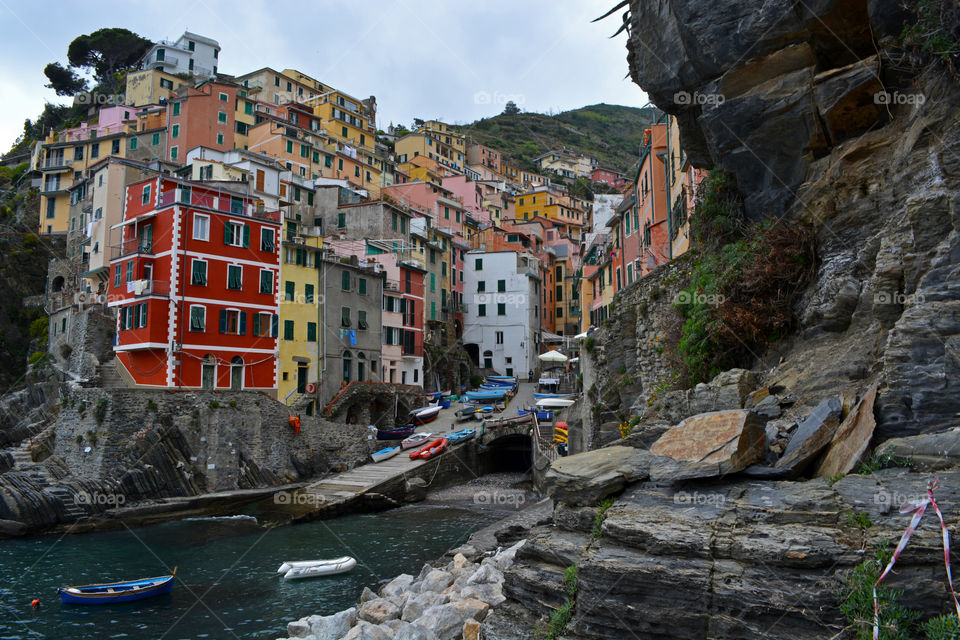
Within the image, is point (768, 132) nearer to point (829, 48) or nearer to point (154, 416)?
point (829, 48)

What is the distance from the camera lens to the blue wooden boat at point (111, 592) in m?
19.5

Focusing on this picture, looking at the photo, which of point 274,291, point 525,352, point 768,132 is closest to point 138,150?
point 274,291

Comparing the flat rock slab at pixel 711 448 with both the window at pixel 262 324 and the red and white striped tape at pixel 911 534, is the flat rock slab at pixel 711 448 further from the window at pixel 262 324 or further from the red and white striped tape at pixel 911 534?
the window at pixel 262 324

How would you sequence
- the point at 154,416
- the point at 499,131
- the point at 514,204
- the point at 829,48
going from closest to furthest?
the point at 829,48, the point at 154,416, the point at 514,204, the point at 499,131

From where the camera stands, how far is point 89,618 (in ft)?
61.3

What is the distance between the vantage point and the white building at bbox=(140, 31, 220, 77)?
9156 centimetres

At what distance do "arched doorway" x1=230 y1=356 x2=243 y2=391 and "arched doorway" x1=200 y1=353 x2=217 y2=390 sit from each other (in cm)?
107

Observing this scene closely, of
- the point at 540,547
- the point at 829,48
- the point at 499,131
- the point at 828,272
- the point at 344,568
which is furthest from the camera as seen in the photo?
the point at 499,131

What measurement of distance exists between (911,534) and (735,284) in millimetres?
8626

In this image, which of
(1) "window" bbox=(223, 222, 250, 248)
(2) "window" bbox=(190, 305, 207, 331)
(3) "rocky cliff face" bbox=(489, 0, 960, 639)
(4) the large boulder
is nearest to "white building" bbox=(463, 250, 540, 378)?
(1) "window" bbox=(223, 222, 250, 248)

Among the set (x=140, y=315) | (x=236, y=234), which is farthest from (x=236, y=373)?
(x=236, y=234)

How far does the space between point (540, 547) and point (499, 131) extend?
174m

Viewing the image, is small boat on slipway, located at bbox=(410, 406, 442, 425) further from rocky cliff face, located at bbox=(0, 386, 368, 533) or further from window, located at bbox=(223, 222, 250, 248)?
window, located at bbox=(223, 222, 250, 248)

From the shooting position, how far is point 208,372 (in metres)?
39.0
